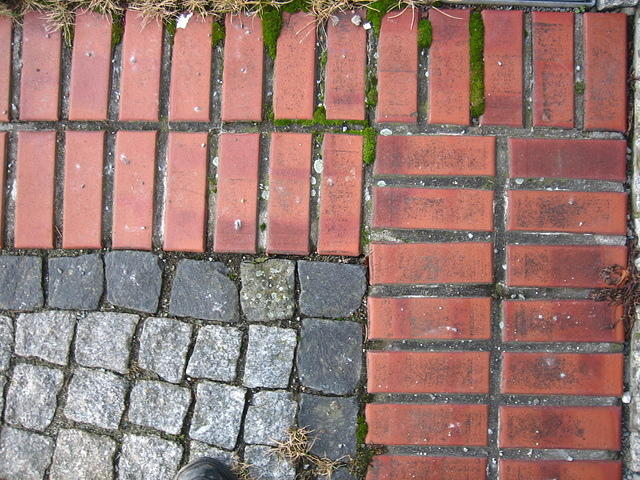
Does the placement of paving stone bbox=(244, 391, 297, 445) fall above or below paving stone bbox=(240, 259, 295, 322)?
below

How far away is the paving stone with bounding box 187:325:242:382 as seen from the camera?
6.26 ft

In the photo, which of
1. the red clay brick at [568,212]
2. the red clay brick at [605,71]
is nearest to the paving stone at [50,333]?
the red clay brick at [568,212]

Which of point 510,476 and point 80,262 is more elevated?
point 80,262

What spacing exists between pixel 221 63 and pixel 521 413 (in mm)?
1761

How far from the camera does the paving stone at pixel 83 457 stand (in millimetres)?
1915

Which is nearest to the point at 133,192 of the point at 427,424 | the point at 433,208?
the point at 433,208

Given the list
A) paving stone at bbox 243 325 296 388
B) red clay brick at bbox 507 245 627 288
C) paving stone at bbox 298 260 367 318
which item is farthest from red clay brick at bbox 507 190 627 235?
paving stone at bbox 243 325 296 388

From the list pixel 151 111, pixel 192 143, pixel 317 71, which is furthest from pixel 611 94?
pixel 151 111

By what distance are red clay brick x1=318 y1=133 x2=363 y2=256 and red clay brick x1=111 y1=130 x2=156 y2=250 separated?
0.67 meters

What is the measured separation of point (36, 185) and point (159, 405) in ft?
3.22

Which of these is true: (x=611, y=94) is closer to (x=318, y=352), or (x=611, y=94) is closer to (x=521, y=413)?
(x=521, y=413)

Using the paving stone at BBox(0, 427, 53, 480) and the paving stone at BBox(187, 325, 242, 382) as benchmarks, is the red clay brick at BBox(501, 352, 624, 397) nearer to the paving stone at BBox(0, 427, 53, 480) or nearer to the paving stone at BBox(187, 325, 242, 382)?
the paving stone at BBox(187, 325, 242, 382)

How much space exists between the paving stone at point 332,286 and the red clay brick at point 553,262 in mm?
575

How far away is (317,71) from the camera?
74.6 inches
